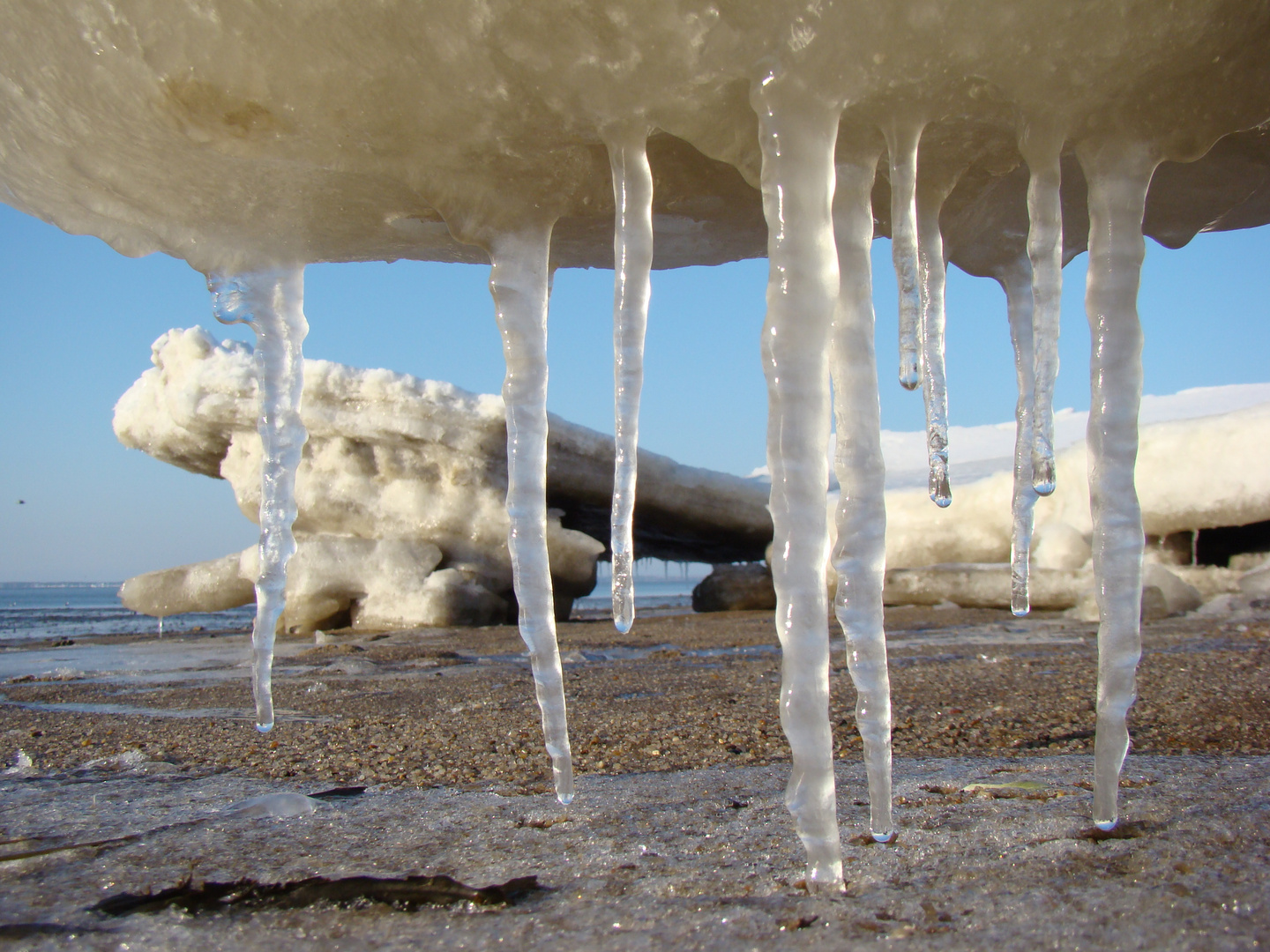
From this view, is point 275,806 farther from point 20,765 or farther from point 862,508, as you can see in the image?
point 862,508

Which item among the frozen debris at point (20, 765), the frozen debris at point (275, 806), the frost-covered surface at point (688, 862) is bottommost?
the frozen debris at point (20, 765)

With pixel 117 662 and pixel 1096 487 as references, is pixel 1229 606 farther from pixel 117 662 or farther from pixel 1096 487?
pixel 117 662

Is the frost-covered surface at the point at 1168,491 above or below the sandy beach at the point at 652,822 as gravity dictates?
above

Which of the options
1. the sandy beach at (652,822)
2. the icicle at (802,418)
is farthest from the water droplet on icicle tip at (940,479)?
the icicle at (802,418)

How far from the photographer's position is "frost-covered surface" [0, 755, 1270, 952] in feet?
2.42

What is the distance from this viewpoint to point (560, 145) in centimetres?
120

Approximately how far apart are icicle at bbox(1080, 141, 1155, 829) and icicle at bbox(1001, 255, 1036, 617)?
1.37 ft

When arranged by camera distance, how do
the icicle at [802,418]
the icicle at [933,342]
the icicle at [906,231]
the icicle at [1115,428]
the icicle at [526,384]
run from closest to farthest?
the icicle at [802,418] → the icicle at [1115,428] → the icicle at [906,231] → the icicle at [526,384] → the icicle at [933,342]

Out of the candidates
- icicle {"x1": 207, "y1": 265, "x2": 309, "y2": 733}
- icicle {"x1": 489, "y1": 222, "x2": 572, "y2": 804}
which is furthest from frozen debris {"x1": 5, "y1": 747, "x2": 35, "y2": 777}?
icicle {"x1": 489, "y1": 222, "x2": 572, "y2": 804}

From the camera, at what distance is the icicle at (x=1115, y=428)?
0.97 metres

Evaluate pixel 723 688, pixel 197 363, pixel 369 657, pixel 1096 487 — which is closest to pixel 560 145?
pixel 1096 487

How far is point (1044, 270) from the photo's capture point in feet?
4.13

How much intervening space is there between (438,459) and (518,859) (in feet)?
22.9

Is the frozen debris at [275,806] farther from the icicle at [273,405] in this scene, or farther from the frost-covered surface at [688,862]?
the icicle at [273,405]
